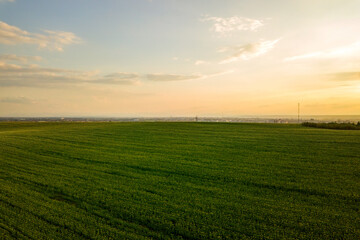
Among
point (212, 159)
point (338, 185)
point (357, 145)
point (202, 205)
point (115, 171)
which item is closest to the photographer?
point (202, 205)

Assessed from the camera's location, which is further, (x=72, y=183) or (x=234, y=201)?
(x=72, y=183)

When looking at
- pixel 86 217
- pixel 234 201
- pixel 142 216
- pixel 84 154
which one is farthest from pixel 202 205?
pixel 84 154

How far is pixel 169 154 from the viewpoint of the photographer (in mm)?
16234

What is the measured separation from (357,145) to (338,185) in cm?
1206

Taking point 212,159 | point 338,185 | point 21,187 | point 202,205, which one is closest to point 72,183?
point 21,187

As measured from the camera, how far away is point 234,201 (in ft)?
26.5

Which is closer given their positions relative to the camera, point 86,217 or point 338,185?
point 86,217

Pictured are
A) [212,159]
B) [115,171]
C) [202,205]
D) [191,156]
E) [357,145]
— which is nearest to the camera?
[202,205]

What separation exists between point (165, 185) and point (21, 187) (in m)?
6.55

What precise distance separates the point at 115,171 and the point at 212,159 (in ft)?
20.9

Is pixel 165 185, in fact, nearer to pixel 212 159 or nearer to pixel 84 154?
pixel 212 159

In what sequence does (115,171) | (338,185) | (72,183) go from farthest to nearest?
(115,171) → (72,183) → (338,185)

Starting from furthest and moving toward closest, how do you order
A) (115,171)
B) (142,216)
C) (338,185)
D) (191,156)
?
(191,156) < (115,171) < (338,185) < (142,216)

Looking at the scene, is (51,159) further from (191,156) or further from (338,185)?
(338,185)
